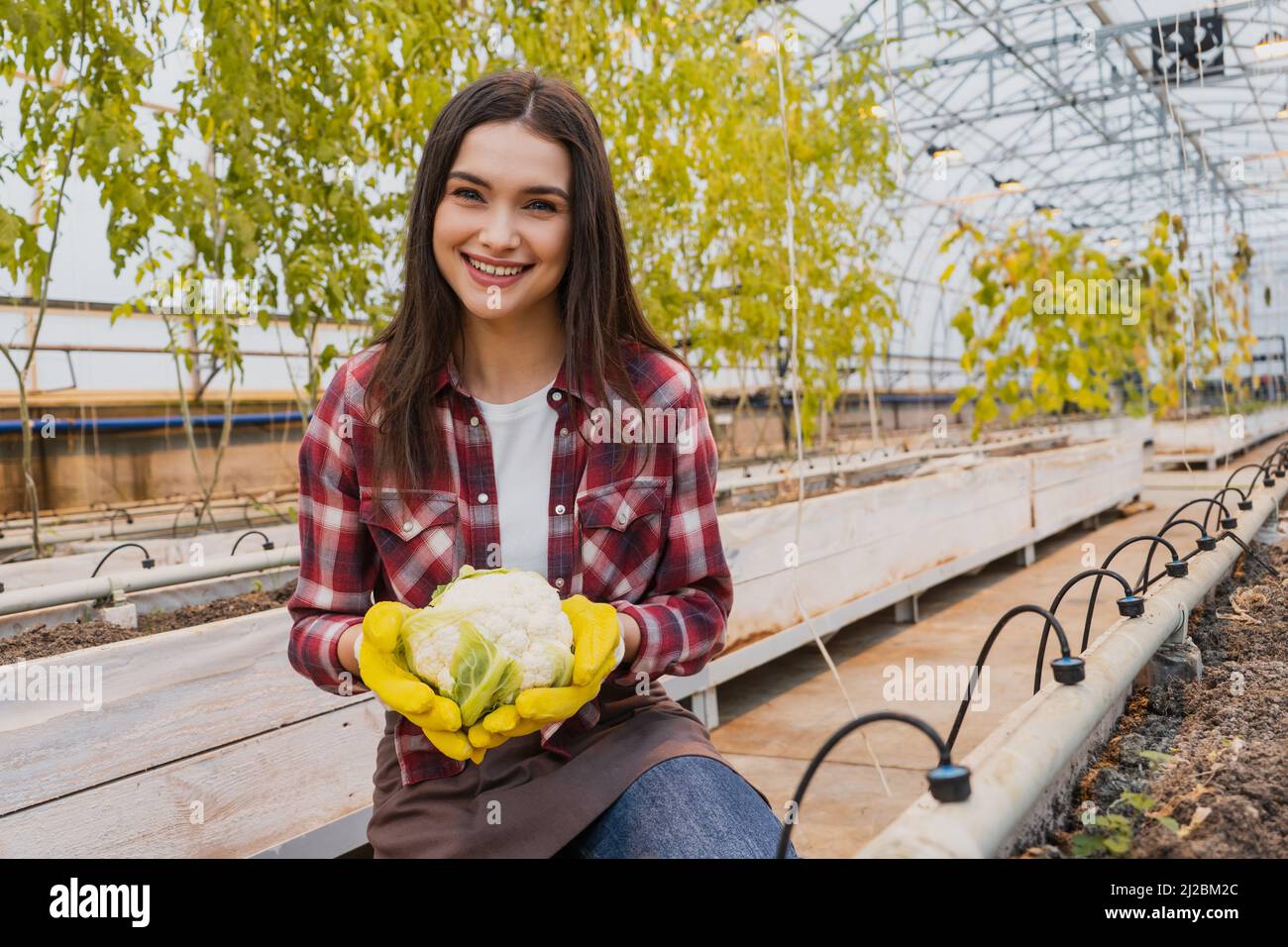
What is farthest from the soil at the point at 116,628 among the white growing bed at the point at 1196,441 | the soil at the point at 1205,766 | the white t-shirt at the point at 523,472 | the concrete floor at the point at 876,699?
the white growing bed at the point at 1196,441

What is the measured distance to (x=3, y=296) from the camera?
4.35m

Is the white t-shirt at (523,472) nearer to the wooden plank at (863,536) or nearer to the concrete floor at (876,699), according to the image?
the concrete floor at (876,699)

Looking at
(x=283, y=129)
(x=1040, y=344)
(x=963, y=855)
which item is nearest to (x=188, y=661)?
(x=963, y=855)

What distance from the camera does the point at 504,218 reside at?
121cm

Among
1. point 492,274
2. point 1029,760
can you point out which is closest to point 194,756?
point 492,274

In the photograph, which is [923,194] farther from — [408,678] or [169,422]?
[408,678]

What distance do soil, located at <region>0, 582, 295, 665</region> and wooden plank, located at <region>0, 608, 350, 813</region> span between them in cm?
17

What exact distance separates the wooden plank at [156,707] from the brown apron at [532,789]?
653mm

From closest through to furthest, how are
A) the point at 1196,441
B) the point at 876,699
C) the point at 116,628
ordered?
the point at 116,628
the point at 876,699
the point at 1196,441

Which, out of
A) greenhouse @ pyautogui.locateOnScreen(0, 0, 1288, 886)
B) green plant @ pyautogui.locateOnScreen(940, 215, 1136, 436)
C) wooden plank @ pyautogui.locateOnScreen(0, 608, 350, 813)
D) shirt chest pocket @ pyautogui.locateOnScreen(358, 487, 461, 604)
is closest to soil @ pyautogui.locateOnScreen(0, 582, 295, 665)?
greenhouse @ pyautogui.locateOnScreen(0, 0, 1288, 886)

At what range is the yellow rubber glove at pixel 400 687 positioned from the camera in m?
0.98

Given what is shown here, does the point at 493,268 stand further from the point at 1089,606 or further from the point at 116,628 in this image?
the point at 116,628

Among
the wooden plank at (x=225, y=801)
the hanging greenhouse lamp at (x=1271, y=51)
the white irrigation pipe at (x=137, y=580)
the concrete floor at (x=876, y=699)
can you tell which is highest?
the hanging greenhouse lamp at (x=1271, y=51)

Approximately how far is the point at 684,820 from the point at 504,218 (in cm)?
67
